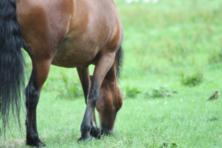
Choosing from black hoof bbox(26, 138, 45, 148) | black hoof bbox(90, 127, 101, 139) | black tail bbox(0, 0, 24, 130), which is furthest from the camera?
black hoof bbox(90, 127, 101, 139)

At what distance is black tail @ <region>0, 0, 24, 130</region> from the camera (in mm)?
7066

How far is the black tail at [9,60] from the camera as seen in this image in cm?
707

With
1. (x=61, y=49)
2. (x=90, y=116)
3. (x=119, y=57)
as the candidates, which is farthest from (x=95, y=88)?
(x=61, y=49)

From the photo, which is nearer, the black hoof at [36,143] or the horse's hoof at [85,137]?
the black hoof at [36,143]

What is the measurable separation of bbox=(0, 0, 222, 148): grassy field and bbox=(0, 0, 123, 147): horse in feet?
1.11

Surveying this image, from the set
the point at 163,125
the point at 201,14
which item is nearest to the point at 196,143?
the point at 163,125

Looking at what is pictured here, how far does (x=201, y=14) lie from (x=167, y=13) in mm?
1474

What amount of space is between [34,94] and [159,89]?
5.57m

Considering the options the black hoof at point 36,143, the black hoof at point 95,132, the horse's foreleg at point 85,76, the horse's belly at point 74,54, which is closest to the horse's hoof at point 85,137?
the black hoof at point 95,132

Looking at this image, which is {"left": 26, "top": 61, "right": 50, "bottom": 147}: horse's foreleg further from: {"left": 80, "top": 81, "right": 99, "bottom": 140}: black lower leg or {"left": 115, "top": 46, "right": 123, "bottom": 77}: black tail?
{"left": 115, "top": 46, "right": 123, "bottom": 77}: black tail

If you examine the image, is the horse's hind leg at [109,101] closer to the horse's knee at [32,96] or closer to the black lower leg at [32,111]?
the black lower leg at [32,111]

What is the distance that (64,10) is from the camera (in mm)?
7430

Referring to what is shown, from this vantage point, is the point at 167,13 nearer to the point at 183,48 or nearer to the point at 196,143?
the point at 183,48

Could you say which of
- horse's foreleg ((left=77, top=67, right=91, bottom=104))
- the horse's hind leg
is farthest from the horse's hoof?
horse's foreleg ((left=77, top=67, right=91, bottom=104))
